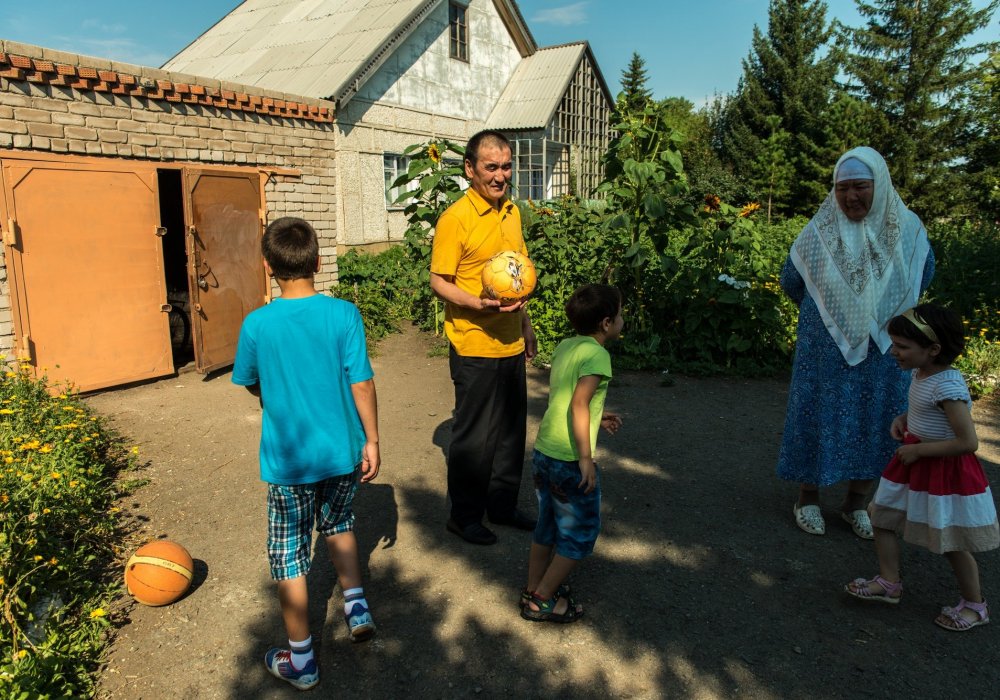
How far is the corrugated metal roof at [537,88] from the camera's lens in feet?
60.7

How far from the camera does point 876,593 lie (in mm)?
3076

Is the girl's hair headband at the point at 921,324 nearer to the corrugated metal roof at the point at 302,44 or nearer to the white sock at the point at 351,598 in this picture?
the white sock at the point at 351,598

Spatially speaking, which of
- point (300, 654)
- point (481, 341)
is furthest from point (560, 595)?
point (481, 341)

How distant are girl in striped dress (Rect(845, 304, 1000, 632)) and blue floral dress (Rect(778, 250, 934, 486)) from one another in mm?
608

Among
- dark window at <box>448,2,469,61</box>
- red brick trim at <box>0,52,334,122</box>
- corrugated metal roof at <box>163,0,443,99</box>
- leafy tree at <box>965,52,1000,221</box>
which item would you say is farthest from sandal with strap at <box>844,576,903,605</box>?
dark window at <box>448,2,469,61</box>

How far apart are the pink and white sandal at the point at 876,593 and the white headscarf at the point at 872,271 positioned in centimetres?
110

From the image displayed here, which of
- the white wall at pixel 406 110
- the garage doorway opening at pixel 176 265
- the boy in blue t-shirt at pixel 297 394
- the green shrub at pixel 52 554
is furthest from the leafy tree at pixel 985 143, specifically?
the green shrub at pixel 52 554

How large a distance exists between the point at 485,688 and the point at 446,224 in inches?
81.7

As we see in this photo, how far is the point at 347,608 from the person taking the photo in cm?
284

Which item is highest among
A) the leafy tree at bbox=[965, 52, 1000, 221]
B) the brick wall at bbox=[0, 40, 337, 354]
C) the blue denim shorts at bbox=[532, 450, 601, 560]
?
the leafy tree at bbox=[965, 52, 1000, 221]

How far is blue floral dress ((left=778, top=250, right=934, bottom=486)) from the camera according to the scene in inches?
144

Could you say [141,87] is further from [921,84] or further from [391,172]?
[921,84]

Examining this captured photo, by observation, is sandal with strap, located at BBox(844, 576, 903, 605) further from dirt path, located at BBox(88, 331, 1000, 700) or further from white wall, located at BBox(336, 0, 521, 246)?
white wall, located at BBox(336, 0, 521, 246)

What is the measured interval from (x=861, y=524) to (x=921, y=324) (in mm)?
1411
